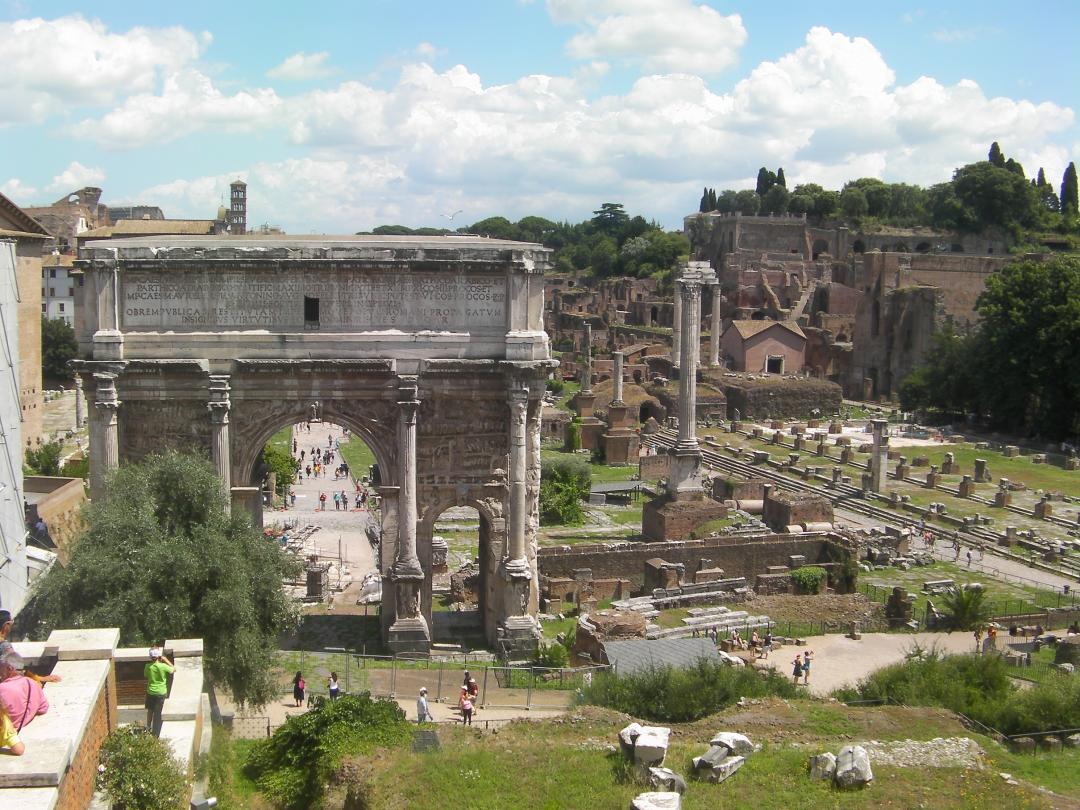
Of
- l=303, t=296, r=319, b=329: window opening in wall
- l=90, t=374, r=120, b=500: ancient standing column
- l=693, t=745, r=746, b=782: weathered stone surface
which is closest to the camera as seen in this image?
l=693, t=745, r=746, b=782: weathered stone surface

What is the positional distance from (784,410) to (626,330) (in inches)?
1096

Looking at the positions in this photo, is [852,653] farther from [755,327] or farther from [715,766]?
[755,327]

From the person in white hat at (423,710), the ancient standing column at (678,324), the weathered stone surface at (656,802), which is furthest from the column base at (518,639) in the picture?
the ancient standing column at (678,324)

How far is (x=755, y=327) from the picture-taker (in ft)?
243

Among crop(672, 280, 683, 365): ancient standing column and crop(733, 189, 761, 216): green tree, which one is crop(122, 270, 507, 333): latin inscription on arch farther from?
A: crop(733, 189, 761, 216): green tree

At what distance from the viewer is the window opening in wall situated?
63.0 ft

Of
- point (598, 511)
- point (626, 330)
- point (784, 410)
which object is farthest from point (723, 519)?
point (626, 330)

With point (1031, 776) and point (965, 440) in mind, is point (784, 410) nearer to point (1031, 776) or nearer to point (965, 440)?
point (965, 440)

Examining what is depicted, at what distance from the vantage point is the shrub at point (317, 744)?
41.8ft

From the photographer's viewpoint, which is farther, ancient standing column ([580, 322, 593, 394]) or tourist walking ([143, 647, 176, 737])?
ancient standing column ([580, 322, 593, 394])

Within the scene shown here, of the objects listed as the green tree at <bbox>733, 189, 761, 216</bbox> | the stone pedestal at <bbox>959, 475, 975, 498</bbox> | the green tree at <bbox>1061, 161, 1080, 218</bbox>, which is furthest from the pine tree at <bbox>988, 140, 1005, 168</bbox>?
the stone pedestal at <bbox>959, 475, 975, 498</bbox>

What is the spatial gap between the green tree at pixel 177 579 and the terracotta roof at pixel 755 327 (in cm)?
6008

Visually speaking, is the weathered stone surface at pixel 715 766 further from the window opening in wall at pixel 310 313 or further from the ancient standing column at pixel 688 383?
the ancient standing column at pixel 688 383

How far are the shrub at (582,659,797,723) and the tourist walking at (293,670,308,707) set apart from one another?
4.37m
